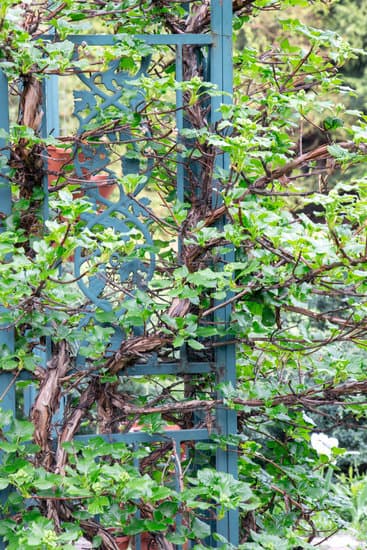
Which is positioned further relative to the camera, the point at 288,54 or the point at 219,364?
the point at 288,54

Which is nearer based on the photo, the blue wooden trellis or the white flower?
the blue wooden trellis

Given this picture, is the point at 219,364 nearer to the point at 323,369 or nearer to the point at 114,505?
the point at 323,369

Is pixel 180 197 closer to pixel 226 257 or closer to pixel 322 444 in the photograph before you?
pixel 226 257

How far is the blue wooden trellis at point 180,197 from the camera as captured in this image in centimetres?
169

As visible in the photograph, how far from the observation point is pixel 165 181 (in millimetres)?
2025

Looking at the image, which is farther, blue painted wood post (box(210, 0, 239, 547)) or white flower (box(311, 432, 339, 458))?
white flower (box(311, 432, 339, 458))

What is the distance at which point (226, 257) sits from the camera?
1771 millimetres

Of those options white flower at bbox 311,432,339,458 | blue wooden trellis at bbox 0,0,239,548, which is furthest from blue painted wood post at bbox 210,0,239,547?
white flower at bbox 311,432,339,458

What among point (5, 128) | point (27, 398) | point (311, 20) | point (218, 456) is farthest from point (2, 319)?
point (311, 20)

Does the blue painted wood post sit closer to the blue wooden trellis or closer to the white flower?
the blue wooden trellis

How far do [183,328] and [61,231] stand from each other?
1.23 ft

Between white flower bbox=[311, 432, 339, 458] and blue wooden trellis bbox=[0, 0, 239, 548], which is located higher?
blue wooden trellis bbox=[0, 0, 239, 548]

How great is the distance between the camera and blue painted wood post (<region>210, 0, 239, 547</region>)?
1759 millimetres

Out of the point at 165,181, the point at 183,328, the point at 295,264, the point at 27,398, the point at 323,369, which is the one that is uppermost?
the point at 165,181
